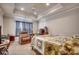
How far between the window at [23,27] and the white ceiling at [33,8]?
8.4 inches

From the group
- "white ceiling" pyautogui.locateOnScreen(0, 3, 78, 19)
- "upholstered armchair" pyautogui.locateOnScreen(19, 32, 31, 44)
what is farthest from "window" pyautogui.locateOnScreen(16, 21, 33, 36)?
"white ceiling" pyautogui.locateOnScreen(0, 3, 78, 19)

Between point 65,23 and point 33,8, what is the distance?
888 millimetres

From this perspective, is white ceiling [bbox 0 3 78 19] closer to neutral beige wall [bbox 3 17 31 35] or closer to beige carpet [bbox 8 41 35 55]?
neutral beige wall [bbox 3 17 31 35]

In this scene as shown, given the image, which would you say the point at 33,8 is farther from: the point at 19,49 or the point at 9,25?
the point at 19,49

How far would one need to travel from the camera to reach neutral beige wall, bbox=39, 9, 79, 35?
7.25ft

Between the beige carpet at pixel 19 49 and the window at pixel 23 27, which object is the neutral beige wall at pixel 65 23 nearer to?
the window at pixel 23 27

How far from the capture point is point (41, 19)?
252 cm

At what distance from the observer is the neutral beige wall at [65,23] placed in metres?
2.21

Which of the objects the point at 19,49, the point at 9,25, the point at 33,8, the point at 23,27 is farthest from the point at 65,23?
the point at 9,25

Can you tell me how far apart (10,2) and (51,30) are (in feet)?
4.04

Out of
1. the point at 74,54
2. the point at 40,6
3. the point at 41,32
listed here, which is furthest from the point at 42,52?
the point at 40,6

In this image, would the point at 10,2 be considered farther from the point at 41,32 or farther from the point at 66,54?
the point at 66,54

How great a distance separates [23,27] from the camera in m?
2.44

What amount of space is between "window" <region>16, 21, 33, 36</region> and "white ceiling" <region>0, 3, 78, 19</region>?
0.70 feet
